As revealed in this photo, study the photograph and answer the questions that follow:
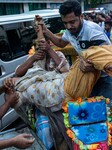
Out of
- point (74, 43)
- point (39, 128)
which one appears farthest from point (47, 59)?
point (39, 128)

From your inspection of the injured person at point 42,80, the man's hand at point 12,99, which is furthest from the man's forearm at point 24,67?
the man's hand at point 12,99

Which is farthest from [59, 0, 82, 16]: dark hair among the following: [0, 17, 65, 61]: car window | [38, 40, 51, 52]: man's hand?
[0, 17, 65, 61]: car window

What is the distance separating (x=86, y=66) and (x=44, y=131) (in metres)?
0.73

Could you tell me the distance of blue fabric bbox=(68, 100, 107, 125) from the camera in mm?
1744

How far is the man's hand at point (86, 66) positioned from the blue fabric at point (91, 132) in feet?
1.27

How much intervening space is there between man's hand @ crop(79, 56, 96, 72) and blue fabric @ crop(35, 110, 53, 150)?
0.64 meters

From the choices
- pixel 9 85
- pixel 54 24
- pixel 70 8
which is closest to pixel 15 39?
pixel 54 24

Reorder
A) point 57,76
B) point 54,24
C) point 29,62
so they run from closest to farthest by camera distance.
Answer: point 57,76 < point 29,62 < point 54,24

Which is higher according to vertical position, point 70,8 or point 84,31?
point 70,8

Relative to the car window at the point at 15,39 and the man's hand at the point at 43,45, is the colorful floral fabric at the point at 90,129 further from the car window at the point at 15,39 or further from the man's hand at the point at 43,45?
the car window at the point at 15,39

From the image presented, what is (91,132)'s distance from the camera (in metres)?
1.73

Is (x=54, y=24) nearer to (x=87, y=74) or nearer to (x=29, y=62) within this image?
(x=29, y=62)

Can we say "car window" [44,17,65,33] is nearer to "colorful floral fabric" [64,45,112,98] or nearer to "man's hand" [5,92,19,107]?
"man's hand" [5,92,19,107]

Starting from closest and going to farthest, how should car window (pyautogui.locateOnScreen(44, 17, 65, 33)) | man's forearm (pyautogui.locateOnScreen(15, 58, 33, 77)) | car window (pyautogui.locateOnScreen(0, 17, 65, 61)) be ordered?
man's forearm (pyautogui.locateOnScreen(15, 58, 33, 77))
car window (pyautogui.locateOnScreen(0, 17, 65, 61))
car window (pyautogui.locateOnScreen(44, 17, 65, 33))
